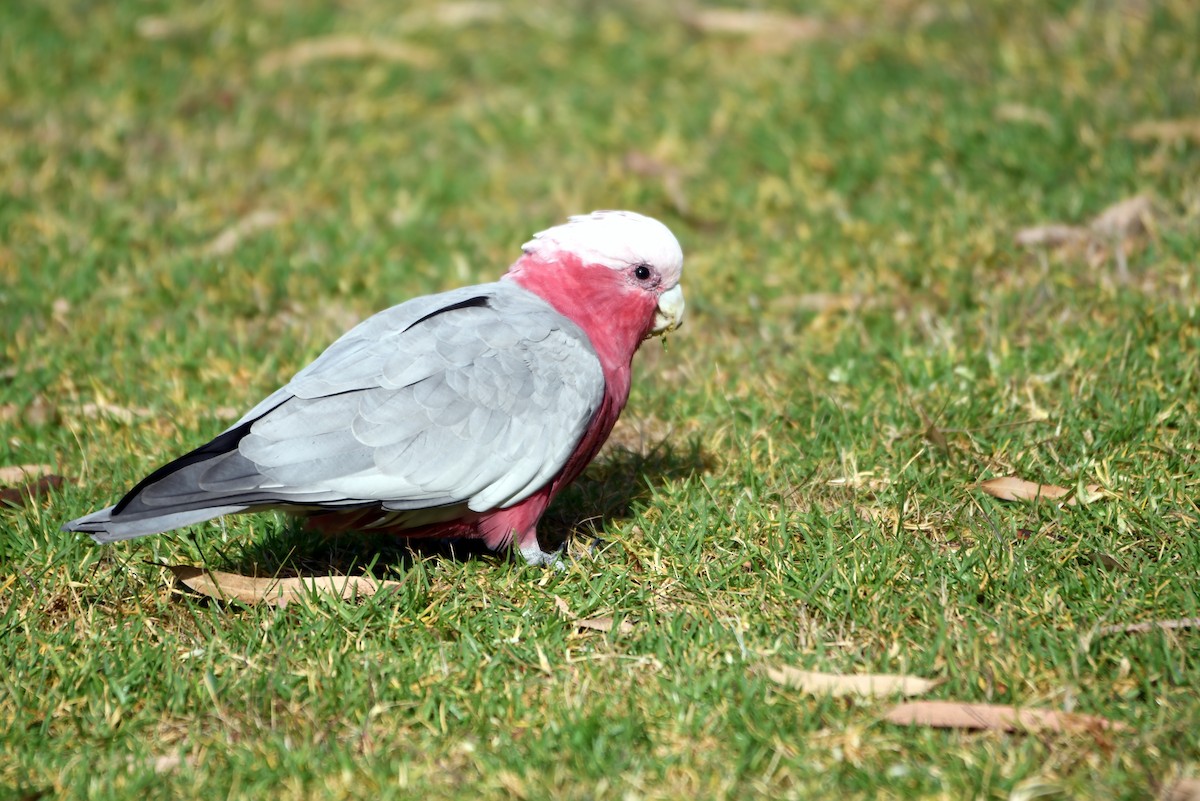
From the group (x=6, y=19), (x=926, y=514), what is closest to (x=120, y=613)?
(x=926, y=514)

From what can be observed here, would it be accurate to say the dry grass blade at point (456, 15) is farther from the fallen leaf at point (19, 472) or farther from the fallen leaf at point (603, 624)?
the fallen leaf at point (603, 624)

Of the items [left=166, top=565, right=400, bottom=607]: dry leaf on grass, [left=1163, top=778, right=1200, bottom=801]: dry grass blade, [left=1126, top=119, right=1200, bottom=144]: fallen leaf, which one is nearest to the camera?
[left=1163, top=778, right=1200, bottom=801]: dry grass blade

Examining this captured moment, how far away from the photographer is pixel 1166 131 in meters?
5.29

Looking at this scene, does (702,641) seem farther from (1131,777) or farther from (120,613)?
(120,613)

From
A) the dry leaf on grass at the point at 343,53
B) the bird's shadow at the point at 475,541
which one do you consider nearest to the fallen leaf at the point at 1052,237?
the bird's shadow at the point at 475,541

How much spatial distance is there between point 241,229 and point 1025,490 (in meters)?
3.63

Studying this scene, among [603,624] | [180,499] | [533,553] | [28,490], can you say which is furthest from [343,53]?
[603,624]

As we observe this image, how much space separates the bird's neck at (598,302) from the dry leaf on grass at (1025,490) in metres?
1.11

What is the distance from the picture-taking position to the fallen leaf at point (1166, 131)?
5.26 metres

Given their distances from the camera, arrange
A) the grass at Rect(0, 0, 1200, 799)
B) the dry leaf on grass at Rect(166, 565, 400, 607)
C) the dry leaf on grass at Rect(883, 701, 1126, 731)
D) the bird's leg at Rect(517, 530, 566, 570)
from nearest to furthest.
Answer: the dry leaf on grass at Rect(883, 701, 1126, 731) < the grass at Rect(0, 0, 1200, 799) < the dry leaf on grass at Rect(166, 565, 400, 607) < the bird's leg at Rect(517, 530, 566, 570)

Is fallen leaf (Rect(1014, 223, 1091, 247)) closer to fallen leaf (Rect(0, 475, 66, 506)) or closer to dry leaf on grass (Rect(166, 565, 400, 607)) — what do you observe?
dry leaf on grass (Rect(166, 565, 400, 607))

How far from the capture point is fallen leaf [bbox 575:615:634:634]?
304 centimetres

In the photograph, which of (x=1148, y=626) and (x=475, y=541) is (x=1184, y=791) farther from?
(x=475, y=541)

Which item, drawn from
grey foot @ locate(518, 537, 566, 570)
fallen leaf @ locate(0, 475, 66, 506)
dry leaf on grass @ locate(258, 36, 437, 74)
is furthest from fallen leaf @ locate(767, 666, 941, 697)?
dry leaf on grass @ locate(258, 36, 437, 74)
